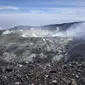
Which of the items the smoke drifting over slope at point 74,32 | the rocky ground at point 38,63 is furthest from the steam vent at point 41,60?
the smoke drifting over slope at point 74,32

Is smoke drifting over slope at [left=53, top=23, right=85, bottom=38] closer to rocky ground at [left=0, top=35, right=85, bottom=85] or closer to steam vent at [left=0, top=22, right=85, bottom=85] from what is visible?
steam vent at [left=0, top=22, right=85, bottom=85]

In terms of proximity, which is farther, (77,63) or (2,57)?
(2,57)

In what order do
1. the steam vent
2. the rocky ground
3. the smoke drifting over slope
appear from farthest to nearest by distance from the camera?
the smoke drifting over slope → the steam vent → the rocky ground

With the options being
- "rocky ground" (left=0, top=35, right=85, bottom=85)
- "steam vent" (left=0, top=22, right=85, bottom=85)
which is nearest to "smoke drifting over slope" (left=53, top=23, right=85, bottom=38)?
"steam vent" (left=0, top=22, right=85, bottom=85)

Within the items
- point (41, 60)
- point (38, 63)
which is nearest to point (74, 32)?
point (41, 60)

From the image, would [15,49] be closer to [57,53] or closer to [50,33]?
[57,53]

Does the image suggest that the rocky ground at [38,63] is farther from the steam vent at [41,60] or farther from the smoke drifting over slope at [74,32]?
the smoke drifting over slope at [74,32]

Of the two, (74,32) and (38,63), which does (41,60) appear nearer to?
(38,63)

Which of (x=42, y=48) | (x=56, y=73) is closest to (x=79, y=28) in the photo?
(x=42, y=48)
